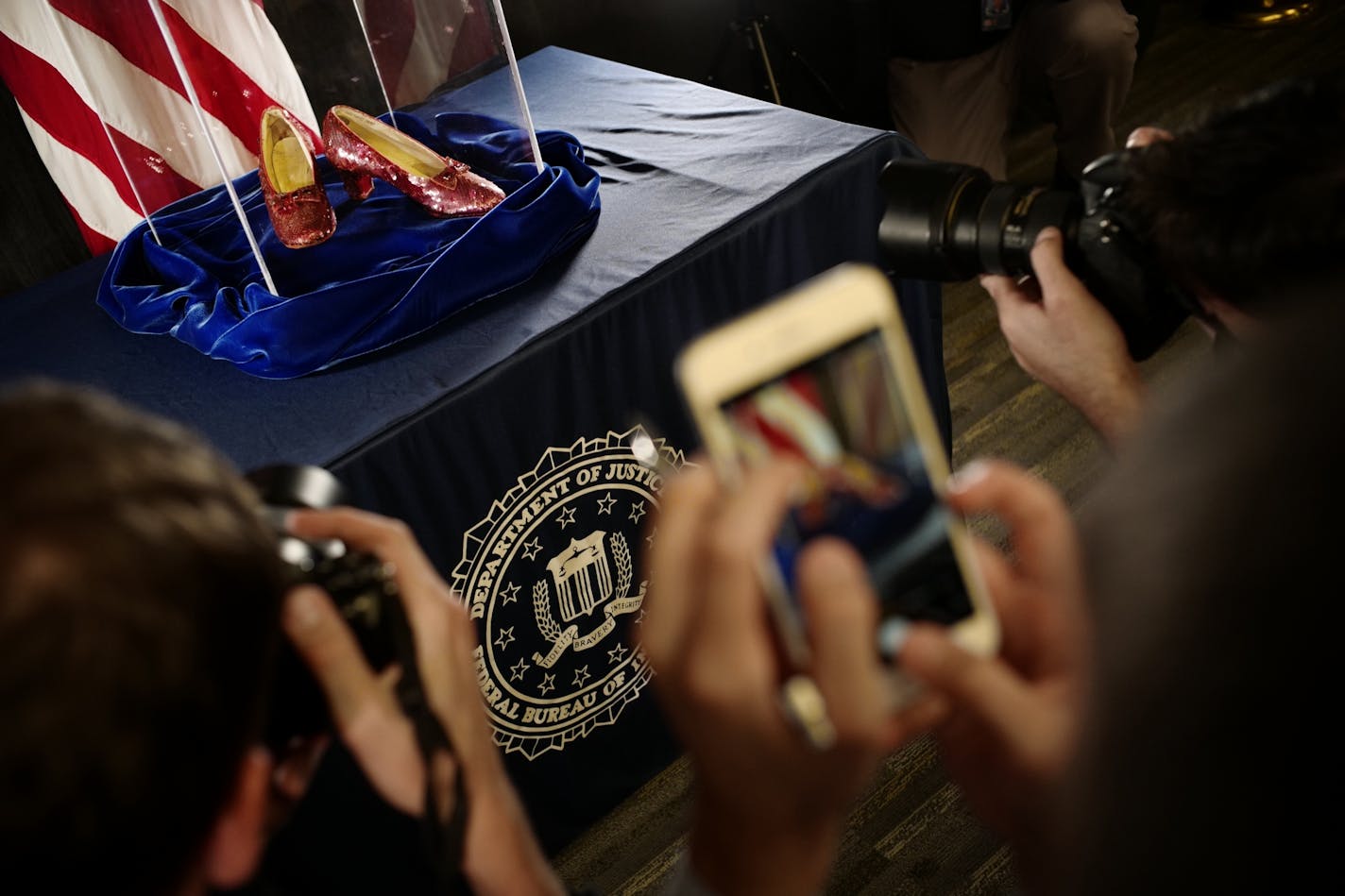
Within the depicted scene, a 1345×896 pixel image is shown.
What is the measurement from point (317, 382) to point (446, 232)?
31 cm

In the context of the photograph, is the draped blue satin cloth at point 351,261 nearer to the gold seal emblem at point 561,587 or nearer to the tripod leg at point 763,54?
the gold seal emblem at point 561,587

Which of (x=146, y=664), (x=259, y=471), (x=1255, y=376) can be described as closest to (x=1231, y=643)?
(x=1255, y=376)

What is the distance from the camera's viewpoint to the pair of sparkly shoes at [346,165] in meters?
1.53

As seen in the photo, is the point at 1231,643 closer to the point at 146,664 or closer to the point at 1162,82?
the point at 146,664

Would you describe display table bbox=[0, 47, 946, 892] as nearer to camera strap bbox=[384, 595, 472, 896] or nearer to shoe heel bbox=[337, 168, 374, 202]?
shoe heel bbox=[337, 168, 374, 202]

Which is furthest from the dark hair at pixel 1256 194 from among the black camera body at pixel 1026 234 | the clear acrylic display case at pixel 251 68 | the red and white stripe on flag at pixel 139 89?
the red and white stripe on flag at pixel 139 89

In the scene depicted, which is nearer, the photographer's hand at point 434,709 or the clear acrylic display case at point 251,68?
the photographer's hand at point 434,709

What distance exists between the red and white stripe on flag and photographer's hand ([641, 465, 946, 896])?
1607 mm

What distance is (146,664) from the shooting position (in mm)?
401

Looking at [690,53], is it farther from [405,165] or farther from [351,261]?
[351,261]

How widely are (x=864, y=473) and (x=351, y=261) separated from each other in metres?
1.18

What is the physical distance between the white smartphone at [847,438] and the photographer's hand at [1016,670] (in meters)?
0.02

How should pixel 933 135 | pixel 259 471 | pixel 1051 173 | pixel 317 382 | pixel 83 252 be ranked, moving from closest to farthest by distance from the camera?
pixel 259 471 → pixel 317 382 → pixel 83 252 → pixel 933 135 → pixel 1051 173

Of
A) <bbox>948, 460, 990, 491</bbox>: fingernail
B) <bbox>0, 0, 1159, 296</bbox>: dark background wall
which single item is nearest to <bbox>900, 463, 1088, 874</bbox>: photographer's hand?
<bbox>948, 460, 990, 491</bbox>: fingernail
